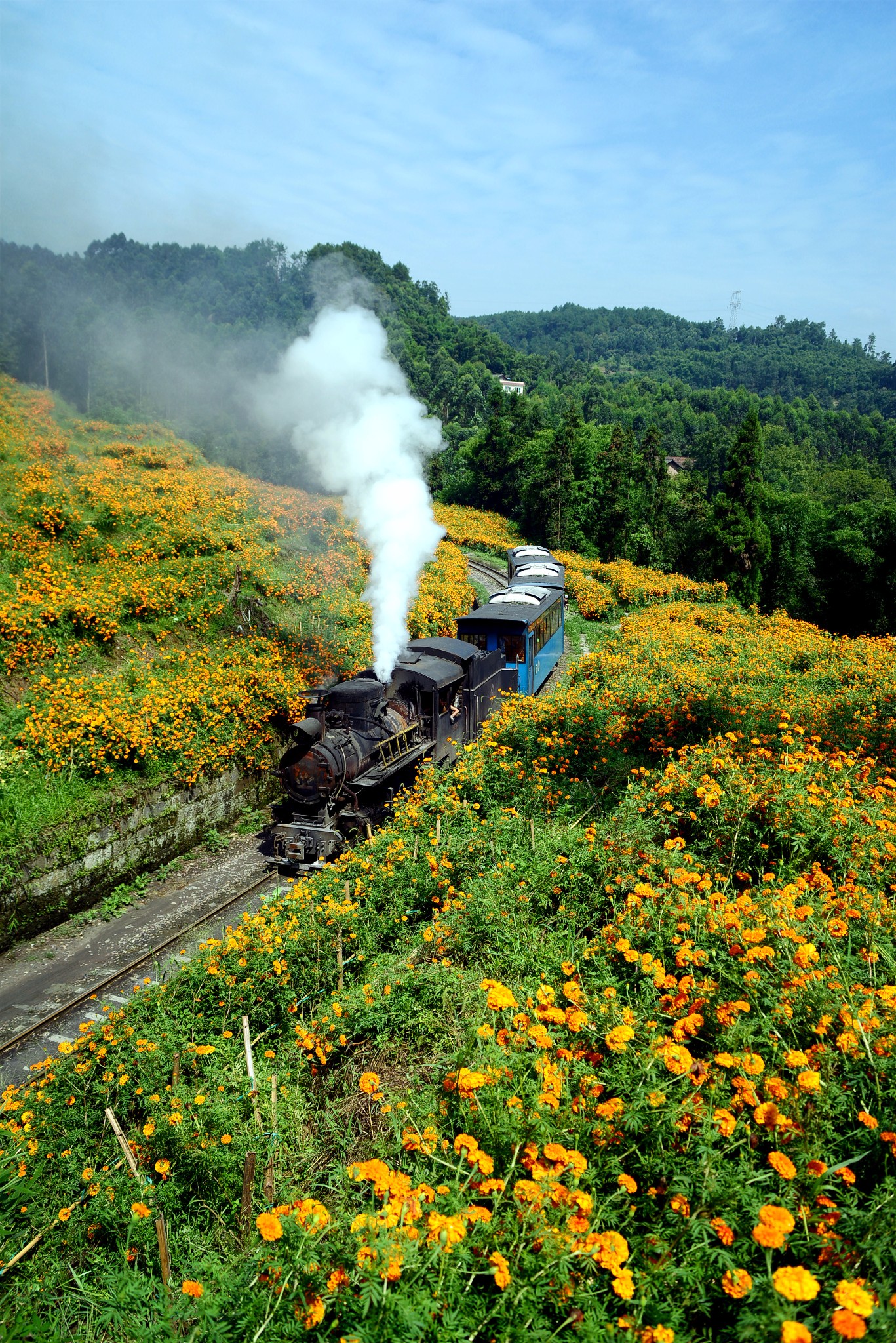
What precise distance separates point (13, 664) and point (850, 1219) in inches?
497

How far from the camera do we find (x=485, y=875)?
21.5 feet

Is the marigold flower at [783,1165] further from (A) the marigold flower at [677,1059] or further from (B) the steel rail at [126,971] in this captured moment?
(B) the steel rail at [126,971]

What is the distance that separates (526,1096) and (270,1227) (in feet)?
4.40

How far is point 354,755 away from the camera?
33.6 ft

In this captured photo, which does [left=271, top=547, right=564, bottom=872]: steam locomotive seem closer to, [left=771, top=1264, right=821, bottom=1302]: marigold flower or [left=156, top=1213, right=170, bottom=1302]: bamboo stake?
[left=156, top=1213, right=170, bottom=1302]: bamboo stake

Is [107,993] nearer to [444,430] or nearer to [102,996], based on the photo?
[102,996]

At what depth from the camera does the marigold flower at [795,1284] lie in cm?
228

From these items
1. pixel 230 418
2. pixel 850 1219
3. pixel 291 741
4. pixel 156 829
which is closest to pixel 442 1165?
Answer: pixel 850 1219

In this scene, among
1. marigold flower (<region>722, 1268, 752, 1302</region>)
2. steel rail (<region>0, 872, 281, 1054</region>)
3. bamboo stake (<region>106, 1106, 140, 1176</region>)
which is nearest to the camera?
marigold flower (<region>722, 1268, 752, 1302</region>)

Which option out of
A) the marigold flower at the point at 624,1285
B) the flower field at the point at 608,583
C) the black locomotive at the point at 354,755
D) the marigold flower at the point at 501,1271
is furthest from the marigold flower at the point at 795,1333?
the flower field at the point at 608,583

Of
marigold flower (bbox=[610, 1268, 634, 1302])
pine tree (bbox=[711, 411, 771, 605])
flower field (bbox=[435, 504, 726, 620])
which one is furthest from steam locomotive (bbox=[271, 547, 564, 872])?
pine tree (bbox=[711, 411, 771, 605])

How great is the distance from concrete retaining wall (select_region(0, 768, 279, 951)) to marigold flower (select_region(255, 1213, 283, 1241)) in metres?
7.61

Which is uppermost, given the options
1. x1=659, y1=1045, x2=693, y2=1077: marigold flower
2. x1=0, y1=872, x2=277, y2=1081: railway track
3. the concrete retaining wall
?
x1=659, y1=1045, x2=693, y2=1077: marigold flower

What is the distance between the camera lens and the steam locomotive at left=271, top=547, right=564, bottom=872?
1010 centimetres
